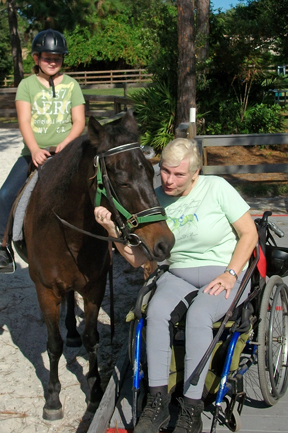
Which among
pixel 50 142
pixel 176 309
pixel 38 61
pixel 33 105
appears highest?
pixel 38 61

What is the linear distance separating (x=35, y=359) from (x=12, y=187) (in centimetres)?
157

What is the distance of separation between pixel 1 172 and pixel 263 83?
29.2 ft

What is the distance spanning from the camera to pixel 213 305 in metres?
2.77

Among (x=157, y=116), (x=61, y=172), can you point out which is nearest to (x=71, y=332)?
(x=61, y=172)

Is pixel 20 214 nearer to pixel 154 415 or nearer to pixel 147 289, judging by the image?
pixel 147 289

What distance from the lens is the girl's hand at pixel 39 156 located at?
11.5 ft

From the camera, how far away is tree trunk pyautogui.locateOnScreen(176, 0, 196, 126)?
32.0 feet

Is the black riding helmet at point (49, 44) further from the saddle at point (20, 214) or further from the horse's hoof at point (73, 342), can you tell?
the horse's hoof at point (73, 342)

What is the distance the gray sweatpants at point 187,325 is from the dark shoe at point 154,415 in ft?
0.27

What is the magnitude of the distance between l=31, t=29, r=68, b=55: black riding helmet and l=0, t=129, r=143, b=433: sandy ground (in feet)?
8.27

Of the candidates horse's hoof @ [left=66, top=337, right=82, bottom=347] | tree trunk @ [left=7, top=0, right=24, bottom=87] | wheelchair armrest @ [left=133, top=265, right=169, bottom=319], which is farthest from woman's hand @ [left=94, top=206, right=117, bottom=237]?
tree trunk @ [left=7, top=0, right=24, bottom=87]

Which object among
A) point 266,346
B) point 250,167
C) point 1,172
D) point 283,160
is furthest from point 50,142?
point 283,160

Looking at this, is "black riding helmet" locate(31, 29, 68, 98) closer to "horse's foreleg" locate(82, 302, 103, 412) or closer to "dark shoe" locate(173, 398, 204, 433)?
"horse's foreleg" locate(82, 302, 103, 412)

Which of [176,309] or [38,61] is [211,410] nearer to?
[176,309]
